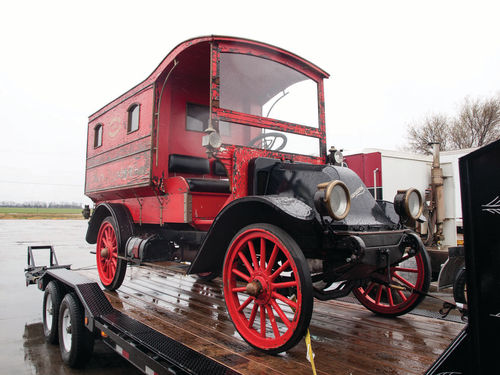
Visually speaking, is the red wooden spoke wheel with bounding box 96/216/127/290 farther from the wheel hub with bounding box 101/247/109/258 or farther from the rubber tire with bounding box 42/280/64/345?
the rubber tire with bounding box 42/280/64/345

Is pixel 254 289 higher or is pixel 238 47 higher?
pixel 238 47

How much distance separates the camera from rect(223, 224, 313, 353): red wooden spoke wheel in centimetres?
217

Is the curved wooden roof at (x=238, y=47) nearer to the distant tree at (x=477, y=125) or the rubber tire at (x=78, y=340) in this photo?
the rubber tire at (x=78, y=340)

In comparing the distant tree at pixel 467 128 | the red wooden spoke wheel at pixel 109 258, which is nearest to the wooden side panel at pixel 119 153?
the red wooden spoke wheel at pixel 109 258

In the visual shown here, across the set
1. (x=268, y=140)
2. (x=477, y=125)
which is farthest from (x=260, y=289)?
(x=477, y=125)

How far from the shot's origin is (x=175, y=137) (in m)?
4.92

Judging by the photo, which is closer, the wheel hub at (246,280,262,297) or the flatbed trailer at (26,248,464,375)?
the flatbed trailer at (26,248,464,375)

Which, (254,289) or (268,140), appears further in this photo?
(268,140)

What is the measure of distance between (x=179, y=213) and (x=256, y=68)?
1759 mm

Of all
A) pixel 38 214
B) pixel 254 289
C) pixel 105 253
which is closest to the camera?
pixel 254 289

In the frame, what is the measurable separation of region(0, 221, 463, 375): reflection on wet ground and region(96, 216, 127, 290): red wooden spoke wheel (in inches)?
7.9

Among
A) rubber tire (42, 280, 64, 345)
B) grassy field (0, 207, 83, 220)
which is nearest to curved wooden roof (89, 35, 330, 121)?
rubber tire (42, 280, 64, 345)

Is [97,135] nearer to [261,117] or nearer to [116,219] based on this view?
[116,219]

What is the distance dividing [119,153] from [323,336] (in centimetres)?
381
